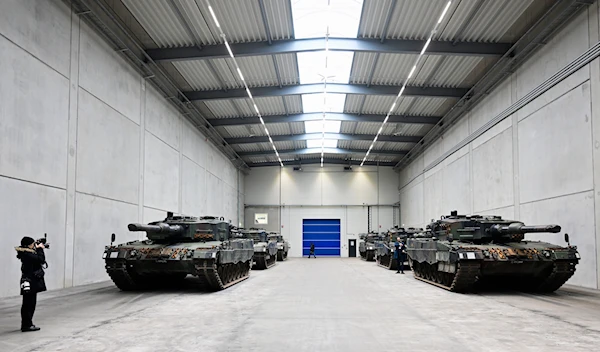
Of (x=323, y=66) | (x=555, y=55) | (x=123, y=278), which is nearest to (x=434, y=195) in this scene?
(x=323, y=66)

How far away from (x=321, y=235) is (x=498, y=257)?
3299cm

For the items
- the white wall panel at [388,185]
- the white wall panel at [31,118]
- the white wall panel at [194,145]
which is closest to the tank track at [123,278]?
the white wall panel at [31,118]

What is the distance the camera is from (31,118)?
44.0ft

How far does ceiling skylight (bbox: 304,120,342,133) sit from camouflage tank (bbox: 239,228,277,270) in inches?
334

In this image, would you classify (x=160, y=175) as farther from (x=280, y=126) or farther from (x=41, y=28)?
(x=280, y=126)

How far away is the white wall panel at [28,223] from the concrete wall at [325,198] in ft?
103

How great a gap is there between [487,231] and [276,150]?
26398mm

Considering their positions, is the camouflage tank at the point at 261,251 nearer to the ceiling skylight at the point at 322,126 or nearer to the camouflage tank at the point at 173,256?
the camouflage tank at the point at 173,256

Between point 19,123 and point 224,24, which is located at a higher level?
point 224,24

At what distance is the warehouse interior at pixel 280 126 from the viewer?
29.9 feet

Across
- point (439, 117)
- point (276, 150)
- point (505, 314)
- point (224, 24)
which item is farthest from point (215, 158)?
point (505, 314)

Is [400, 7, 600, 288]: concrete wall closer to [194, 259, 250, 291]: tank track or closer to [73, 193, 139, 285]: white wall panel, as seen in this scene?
[194, 259, 250, 291]: tank track

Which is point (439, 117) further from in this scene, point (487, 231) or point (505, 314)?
point (505, 314)

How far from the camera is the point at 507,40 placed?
19750mm
